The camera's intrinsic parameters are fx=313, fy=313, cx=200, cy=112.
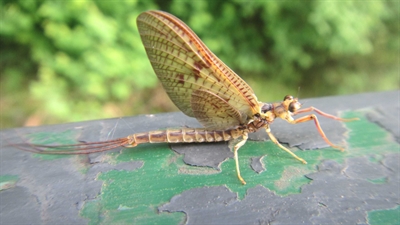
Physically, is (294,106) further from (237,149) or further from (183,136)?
(183,136)

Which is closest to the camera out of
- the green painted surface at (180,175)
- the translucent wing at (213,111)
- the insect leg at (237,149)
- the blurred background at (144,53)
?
the green painted surface at (180,175)

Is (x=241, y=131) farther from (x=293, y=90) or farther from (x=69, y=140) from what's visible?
(x=293, y=90)

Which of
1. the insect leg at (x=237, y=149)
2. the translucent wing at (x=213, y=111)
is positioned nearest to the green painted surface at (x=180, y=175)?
the insect leg at (x=237, y=149)

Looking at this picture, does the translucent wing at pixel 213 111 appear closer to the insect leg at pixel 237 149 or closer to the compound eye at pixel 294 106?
the insect leg at pixel 237 149

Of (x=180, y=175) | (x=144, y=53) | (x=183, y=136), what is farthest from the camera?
(x=144, y=53)

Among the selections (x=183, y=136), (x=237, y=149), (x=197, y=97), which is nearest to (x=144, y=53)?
(x=197, y=97)

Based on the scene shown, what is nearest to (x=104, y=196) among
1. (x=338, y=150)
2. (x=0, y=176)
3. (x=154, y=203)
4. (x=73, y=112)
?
(x=154, y=203)
